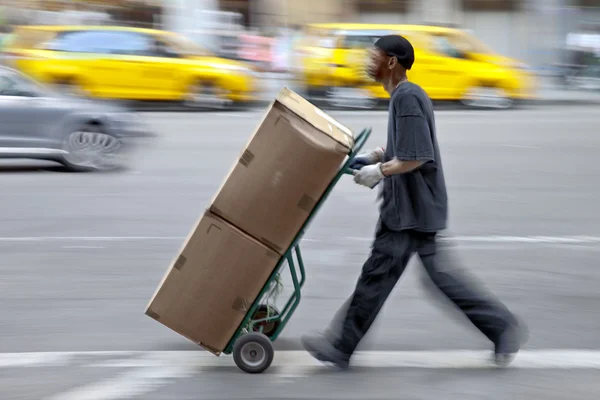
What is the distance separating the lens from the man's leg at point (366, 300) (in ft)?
16.4

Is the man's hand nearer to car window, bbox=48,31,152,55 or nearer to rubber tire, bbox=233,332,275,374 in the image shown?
rubber tire, bbox=233,332,275,374

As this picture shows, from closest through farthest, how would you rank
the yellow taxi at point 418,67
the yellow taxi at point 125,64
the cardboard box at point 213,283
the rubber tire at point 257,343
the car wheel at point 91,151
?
the cardboard box at point 213,283
the rubber tire at point 257,343
the car wheel at point 91,151
the yellow taxi at point 125,64
the yellow taxi at point 418,67

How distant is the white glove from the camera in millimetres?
4816

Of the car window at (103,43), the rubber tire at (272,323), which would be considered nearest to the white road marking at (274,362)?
the rubber tire at (272,323)

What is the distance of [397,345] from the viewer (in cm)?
566

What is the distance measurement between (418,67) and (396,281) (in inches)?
595

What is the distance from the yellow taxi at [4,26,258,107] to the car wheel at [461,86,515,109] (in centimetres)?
435

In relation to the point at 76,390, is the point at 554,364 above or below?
above

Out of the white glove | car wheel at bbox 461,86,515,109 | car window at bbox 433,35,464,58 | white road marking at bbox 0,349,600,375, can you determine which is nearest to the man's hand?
the white glove

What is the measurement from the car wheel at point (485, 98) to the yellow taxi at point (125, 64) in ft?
14.3

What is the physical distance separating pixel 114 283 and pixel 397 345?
227cm

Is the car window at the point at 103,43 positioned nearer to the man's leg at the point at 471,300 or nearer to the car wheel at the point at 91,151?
the car wheel at the point at 91,151

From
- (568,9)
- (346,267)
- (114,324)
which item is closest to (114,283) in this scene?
(114,324)

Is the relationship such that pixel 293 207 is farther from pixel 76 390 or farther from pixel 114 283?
pixel 114 283
